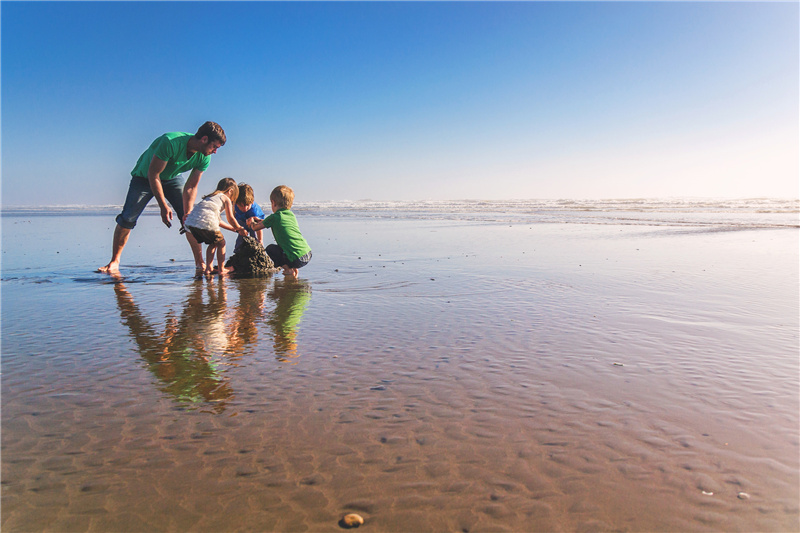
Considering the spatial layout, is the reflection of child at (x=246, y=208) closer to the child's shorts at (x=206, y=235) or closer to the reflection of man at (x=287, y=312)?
the child's shorts at (x=206, y=235)

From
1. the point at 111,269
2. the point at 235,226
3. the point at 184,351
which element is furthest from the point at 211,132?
the point at 184,351

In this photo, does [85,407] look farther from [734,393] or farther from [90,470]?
[734,393]

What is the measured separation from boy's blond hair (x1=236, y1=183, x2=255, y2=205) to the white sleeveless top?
827 millimetres

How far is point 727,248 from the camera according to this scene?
33.0 ft

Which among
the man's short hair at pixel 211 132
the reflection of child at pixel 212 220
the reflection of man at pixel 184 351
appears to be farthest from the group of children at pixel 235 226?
the reflection of man at pixel 184 351

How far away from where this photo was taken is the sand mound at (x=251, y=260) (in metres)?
7.30

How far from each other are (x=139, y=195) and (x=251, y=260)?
1819mm

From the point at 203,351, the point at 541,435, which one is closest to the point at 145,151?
the point at 203,351

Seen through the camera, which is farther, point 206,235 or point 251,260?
point 251,260

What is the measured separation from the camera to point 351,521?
1.72 metres

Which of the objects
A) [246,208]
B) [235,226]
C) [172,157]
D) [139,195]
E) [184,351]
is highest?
[172,157]

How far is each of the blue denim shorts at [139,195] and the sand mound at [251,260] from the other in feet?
3.91

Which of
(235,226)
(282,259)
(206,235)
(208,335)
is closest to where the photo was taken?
(208,335)

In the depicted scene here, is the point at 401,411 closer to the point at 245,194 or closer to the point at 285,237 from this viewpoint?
the point at 285,237
